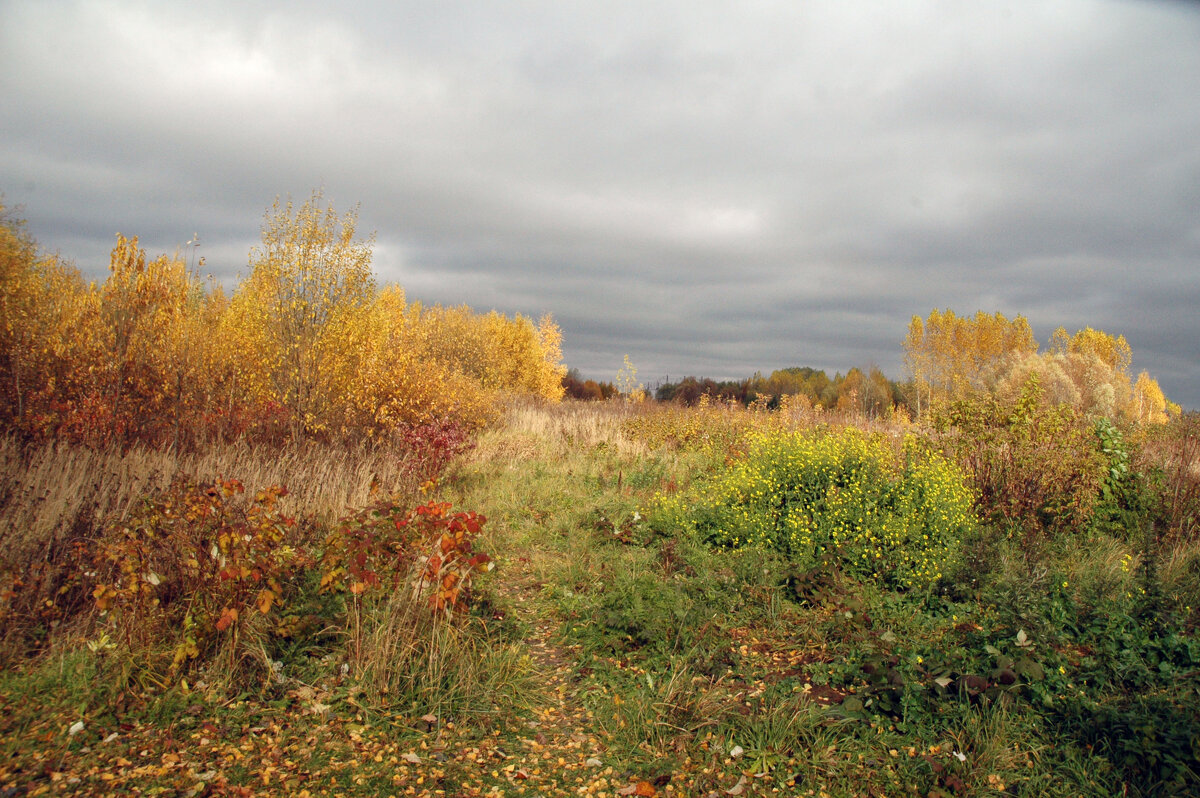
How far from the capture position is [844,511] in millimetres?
5172

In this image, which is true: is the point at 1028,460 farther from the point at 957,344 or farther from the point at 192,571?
the point at 957,344

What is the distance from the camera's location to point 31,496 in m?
4.80

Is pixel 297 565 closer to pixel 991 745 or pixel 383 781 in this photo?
pixel 383 781

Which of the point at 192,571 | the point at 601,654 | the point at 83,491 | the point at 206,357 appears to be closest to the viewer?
the point at 192,571

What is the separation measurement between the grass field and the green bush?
3 centimetres

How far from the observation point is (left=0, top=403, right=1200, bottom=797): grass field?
9.40 feet

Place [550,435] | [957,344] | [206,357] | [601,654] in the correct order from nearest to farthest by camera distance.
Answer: [601,654], [206,357], [550,435], [957,344]

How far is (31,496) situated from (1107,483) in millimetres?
9378

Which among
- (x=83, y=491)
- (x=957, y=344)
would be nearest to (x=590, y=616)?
(x=83, y=491)

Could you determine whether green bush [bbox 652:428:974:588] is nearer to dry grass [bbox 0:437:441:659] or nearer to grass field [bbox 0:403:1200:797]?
grass field [bbox 0:403:1200:797]

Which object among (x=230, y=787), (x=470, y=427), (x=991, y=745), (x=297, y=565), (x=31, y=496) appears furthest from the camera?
(x=470, y=427)

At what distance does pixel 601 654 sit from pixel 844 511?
2.37m

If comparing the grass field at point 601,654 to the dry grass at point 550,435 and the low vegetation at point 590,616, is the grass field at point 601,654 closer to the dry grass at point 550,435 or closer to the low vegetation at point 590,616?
the low vegetation at point 590,616

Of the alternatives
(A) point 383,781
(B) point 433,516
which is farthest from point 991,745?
(B) point 433,516
